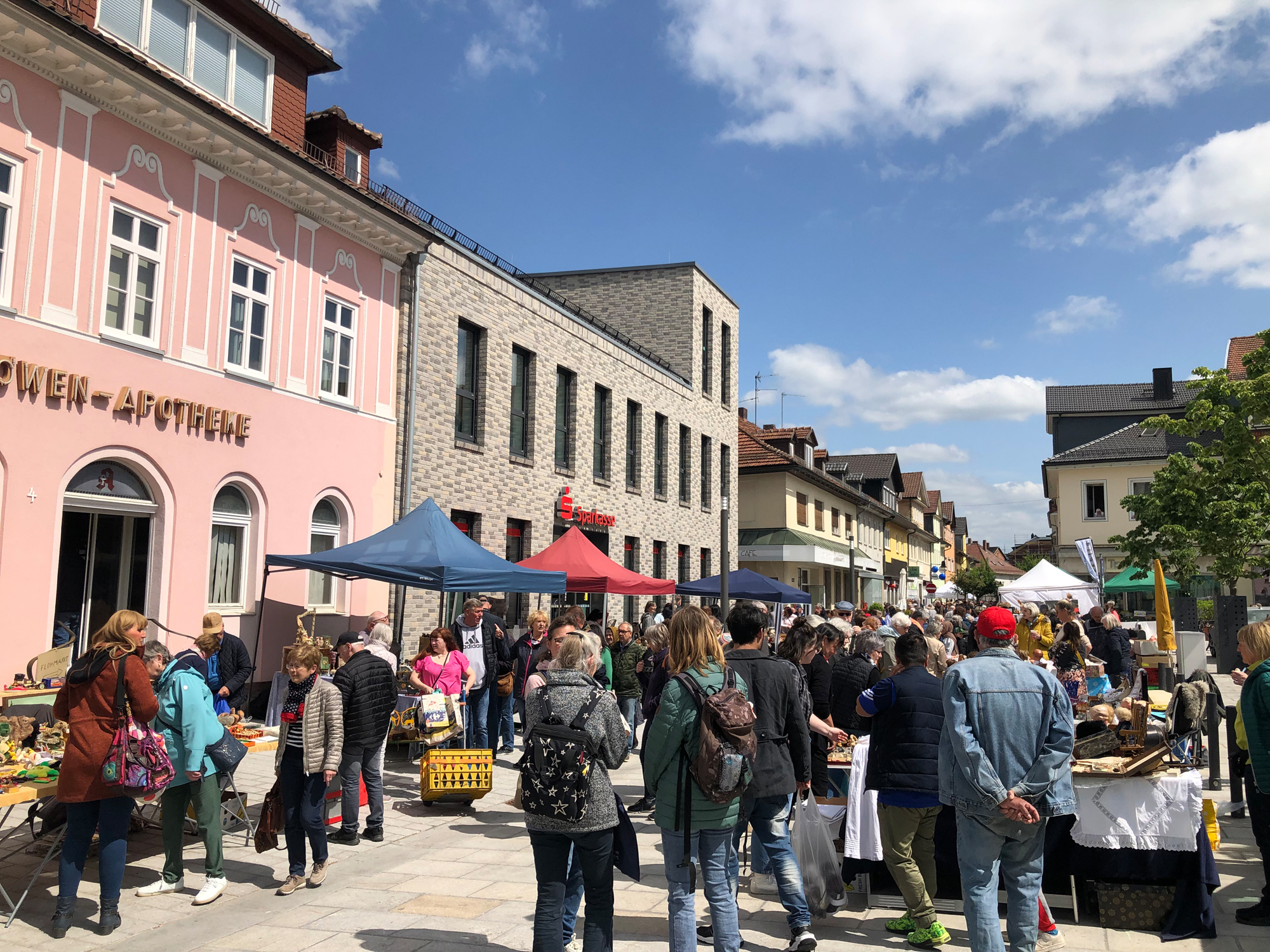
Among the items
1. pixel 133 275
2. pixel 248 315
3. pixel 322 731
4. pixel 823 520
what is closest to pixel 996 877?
pixel 322 731

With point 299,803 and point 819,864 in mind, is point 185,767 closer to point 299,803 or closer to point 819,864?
point 299,803

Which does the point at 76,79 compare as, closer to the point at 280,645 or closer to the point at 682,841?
the point at 280,645

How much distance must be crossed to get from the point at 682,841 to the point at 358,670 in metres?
3.18

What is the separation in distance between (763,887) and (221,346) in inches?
392

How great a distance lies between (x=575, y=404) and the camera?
69.5 feet

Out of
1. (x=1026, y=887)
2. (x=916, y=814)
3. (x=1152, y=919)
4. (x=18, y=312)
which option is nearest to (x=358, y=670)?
(x=916, y=814)

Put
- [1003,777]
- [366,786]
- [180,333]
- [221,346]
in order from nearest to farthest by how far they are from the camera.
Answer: [1003,777], [366,786], [180,333], [221,346]

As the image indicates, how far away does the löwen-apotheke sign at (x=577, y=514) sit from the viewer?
2050cm

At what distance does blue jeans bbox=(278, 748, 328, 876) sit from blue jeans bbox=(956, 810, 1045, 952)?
388 centimetres

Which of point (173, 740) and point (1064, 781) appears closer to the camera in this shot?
point (1064, 781)

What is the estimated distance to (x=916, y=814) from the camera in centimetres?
529

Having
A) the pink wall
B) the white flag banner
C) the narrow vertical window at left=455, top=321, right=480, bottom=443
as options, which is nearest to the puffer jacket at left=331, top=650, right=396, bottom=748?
the pink wall

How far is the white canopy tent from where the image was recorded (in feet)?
68.6

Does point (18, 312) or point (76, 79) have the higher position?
point (76, 79)
